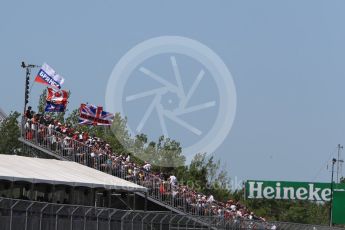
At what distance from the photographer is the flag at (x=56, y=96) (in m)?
66.1

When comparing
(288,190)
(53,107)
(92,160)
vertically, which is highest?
(53,107)

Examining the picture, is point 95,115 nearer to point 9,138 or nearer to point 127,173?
point 127,173

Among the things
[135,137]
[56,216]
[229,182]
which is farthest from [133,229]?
[229,182]

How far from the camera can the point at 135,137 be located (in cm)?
10925

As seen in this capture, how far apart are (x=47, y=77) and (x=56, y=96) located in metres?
1.58

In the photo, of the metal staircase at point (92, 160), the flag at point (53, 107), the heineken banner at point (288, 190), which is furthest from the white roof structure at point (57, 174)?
the heineken banner at point (288, 190)

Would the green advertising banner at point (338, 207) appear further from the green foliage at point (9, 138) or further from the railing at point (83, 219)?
the railing at point (83, 219)

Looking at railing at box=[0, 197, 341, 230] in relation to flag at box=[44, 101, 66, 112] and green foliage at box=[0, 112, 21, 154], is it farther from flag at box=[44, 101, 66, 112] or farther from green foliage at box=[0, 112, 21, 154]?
green foliage at box=[0, 112, 21, 154]

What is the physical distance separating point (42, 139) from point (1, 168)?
491 inches

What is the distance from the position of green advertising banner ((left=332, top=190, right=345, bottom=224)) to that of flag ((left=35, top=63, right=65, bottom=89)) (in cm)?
2704

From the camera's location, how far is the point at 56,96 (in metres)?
66.6

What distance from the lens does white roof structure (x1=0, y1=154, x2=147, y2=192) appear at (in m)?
45.9

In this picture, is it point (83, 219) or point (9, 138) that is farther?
point (9, 138)

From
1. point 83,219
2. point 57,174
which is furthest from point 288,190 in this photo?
point 83,219
